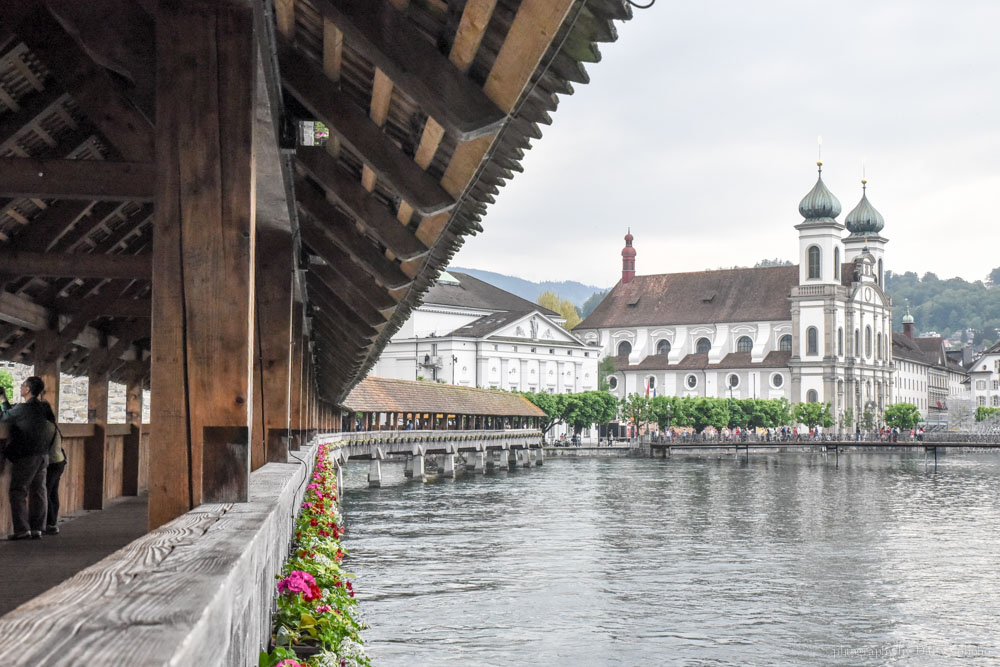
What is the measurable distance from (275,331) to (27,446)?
6.32 ft

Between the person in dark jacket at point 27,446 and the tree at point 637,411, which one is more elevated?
the tree at point 637,411

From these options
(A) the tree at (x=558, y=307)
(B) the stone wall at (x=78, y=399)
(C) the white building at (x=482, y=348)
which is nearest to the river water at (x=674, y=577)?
(B) the stone wall at (x=78, y=399)

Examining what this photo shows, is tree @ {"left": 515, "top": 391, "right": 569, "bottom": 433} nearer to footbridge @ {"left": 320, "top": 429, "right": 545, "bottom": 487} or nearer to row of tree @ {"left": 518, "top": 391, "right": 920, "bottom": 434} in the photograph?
row of tree @ {"left": 518, "top": 391, "right": 920, "bottom": 434}

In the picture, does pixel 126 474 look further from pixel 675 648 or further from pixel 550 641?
pixel 675 648

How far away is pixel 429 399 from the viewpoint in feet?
188

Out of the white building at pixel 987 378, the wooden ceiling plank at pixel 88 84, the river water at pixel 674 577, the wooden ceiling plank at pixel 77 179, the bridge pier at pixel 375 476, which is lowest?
the river water at pixel 674 577

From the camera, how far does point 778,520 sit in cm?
3219

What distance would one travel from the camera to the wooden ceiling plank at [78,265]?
8351mm

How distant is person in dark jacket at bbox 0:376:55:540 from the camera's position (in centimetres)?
920

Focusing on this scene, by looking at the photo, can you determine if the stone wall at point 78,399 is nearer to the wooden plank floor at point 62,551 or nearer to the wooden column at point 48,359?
the wooden column at point 48,359

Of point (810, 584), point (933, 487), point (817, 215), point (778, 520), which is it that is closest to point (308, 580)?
point (810, 584)

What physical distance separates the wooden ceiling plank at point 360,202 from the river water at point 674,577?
6.63 m

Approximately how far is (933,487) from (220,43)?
45593mm

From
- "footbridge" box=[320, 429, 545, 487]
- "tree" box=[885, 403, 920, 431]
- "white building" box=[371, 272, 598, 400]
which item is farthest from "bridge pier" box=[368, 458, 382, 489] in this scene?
"tree" box=[885, 403, 920, 431]
